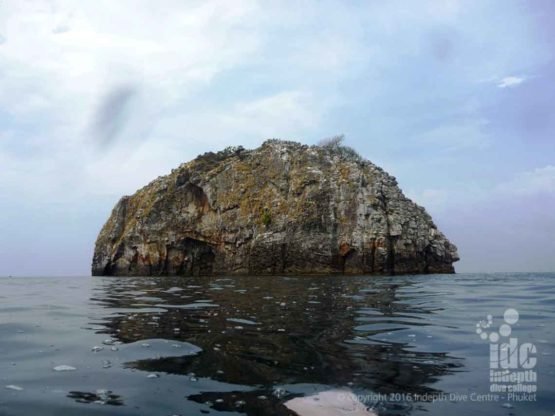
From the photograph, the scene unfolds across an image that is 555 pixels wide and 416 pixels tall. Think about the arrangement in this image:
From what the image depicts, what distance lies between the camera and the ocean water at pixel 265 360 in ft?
15.5

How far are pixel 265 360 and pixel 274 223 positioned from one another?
155 ft

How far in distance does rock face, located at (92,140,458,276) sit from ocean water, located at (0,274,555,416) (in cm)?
3865

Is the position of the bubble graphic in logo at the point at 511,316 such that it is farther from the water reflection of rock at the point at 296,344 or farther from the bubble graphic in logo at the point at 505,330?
the water reflection of rock at the point at 296,344

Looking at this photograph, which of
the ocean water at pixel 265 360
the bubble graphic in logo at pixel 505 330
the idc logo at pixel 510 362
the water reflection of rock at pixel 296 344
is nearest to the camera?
the ocean water at pixel 265 360

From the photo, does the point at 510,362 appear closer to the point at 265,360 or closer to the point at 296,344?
the point at 296,344

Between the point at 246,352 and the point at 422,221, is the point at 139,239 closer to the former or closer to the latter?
the point at 422,221

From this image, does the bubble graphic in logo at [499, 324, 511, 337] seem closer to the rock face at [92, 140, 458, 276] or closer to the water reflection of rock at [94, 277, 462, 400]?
the water reflection of rock at [94, 277, 462, 400]

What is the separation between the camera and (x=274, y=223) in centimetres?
5369

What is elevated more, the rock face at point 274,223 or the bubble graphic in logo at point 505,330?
the rock face at point 274,223

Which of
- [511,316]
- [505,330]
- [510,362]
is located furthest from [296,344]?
[511,316]

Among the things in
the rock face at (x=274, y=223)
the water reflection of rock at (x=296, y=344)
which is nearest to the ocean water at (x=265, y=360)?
the water reflection of rock at (x=296, y=344)

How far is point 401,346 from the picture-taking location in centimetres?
741

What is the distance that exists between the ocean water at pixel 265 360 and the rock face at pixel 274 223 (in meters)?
38.7

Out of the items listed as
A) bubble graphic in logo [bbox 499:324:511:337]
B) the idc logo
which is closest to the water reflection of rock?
the idc logo
